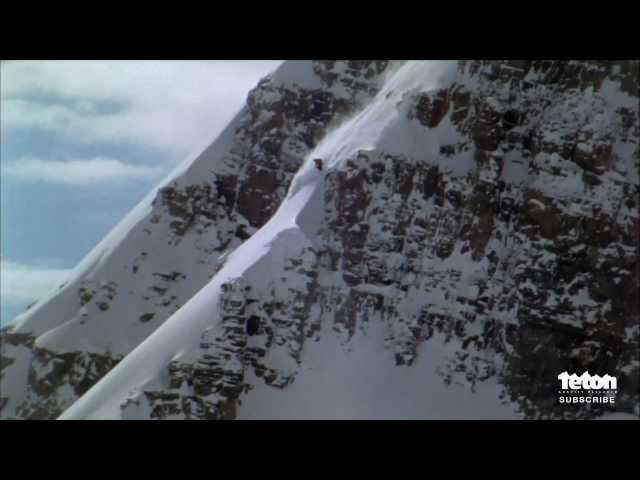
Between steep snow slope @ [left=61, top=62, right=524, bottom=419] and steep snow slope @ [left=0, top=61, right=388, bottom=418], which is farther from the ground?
steep snow slope @ [left=0, top=61, right=388, bottom=418]

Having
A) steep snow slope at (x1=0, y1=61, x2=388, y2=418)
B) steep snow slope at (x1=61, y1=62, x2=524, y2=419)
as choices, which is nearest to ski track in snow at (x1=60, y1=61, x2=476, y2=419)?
steep snow slope at (x1=61, y1=62, x2=524, y2=419)

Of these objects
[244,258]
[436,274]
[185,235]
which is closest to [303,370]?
[244,258]

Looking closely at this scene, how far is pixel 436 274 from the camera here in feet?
197

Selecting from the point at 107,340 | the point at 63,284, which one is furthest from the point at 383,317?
the point at 63,284

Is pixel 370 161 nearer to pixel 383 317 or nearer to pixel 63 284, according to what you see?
pixel 383 317

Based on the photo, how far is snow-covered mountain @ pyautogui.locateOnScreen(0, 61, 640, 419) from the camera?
2127 inches

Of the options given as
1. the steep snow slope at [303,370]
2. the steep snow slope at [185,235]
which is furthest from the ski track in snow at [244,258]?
the steep snow slope at [185,235]

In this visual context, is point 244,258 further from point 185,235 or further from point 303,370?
point 185,235

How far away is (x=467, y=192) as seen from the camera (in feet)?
204

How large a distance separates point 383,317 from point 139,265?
30.5 metres

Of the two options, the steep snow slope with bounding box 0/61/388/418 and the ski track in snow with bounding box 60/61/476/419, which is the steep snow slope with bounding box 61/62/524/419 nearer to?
the ski track in snow with bounding box 60/61/476/419

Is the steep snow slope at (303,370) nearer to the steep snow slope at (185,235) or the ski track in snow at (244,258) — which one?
the ski track in snow at (244,258)

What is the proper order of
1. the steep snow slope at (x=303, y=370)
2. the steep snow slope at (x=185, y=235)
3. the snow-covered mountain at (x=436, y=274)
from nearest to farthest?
1. the steep snow slope at (x=303, y=370)
2. the snow-covered mountain at (x=436, y=274)
3. the steep snow slope at (x=185, y=235)

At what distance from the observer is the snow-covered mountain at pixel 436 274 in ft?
177
